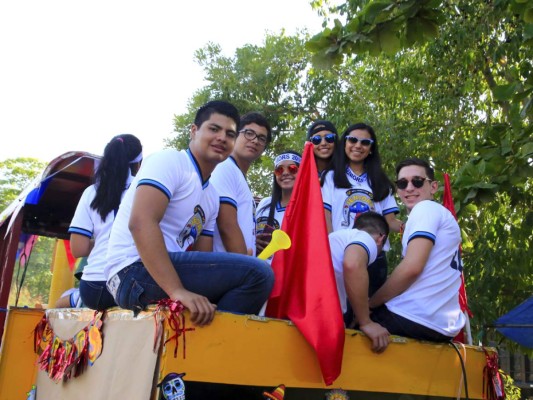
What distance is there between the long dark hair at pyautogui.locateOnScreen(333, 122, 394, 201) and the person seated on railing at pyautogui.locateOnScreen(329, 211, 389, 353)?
2.39ft

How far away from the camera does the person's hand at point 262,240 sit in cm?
438

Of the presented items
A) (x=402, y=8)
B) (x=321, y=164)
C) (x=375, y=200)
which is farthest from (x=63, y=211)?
(x=402, y=8)

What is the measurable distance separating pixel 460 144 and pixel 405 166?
648 cm

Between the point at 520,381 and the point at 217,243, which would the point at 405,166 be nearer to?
the point at 217,243

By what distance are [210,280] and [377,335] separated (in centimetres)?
90

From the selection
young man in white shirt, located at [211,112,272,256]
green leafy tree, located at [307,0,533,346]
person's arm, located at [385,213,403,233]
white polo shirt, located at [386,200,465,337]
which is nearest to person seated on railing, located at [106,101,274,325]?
young man in white shirt, located at [211,112,272,256]

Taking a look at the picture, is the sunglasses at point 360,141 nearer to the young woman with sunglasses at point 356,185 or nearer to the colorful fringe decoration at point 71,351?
the young woman with sunglasses at point 356,185

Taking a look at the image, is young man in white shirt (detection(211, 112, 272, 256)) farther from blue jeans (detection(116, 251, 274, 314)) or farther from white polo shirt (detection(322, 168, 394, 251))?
blue jeans (detection(116, 251, 274, 314))

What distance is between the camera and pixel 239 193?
3953 mm

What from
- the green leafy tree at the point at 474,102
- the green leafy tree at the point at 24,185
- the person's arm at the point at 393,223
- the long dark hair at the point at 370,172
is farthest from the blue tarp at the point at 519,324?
the green leafy tree at the point at 24,185

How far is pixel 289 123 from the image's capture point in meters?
16.1

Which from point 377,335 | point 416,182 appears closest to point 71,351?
point 377,335

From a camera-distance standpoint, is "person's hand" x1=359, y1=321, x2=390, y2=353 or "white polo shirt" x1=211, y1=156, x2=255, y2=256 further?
"white polo shirt" x1=211, y1=156, x2=255, y2=256

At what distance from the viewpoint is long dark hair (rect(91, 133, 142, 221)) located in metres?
4.06
